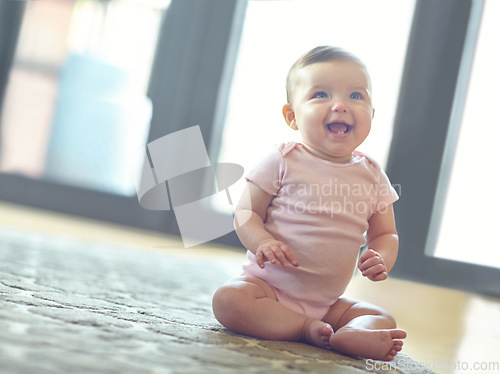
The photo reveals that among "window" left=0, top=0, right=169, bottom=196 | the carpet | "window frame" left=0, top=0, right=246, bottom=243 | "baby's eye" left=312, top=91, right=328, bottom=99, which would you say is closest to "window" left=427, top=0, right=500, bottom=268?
"window frame" left=0, top=0, right=246, bottom=243

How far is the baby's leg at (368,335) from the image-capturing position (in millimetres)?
664

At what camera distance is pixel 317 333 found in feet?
2.37

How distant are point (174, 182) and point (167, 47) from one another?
557mm

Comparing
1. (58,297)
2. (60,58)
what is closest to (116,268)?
(58,297)

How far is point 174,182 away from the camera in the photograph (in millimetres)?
2113

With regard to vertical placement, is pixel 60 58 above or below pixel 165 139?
above

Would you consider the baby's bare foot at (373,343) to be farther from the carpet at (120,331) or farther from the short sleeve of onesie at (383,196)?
the short sleeve of onesie at (383,196)

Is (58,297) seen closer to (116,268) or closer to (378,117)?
(116,268)

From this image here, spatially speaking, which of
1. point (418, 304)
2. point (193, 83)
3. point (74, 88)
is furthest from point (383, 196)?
point (74, 88)

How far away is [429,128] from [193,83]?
3.01 feet

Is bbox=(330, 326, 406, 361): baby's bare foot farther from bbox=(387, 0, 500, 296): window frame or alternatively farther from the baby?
bbox=(387, 0, 500, 296): window frame

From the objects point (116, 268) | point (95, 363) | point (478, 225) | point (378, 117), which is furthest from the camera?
point (378, 117)

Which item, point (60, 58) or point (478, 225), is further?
point (60, 58)

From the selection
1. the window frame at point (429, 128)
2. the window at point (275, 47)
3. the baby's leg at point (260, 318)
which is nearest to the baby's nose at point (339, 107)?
the baby's leg at point (260, 318)
